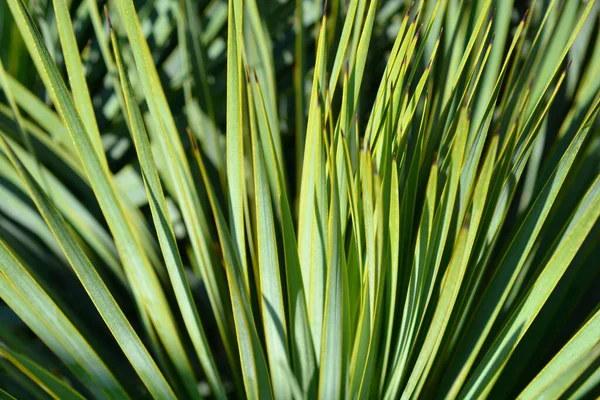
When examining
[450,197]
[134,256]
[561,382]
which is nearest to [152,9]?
[134,256]

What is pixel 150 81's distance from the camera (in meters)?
0.52

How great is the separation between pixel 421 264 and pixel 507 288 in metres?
0.12

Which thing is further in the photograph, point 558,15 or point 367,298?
point 558,15

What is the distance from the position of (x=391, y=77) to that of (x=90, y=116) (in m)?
0.31

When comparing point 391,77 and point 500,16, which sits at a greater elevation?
point 500,16

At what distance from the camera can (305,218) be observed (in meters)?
0.55

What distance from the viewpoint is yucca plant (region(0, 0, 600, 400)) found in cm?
48

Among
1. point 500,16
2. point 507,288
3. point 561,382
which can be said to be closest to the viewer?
point 561,382

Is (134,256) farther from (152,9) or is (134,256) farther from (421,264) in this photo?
(152,9)

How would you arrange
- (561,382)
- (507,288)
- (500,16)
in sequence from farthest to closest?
(500,16) < (507,288) < (561,382)

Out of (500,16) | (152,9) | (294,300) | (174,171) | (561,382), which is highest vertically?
(152,9)

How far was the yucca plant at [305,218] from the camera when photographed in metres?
0.48

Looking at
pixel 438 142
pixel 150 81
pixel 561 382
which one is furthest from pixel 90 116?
pixel 561 382

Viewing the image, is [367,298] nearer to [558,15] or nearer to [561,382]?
[561,382]
